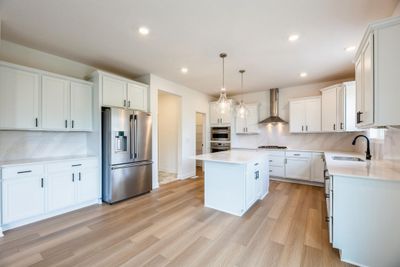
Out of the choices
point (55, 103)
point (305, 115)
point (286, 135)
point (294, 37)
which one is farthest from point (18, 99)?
point (286, 135)

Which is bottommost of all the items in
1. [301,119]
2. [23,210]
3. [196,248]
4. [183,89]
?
[196,248]

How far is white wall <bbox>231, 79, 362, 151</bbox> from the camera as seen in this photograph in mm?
4723

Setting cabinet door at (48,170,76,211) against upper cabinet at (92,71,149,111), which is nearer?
cabinet door at (48,170,76,211)

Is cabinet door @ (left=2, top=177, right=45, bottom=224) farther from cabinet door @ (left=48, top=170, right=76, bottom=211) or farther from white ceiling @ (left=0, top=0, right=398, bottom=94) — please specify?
white ceiling @ (left=0, top=0, right=398, bottom=94)

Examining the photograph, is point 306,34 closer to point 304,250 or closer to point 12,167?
point 304,250

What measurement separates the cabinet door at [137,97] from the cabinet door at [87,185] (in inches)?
60.4

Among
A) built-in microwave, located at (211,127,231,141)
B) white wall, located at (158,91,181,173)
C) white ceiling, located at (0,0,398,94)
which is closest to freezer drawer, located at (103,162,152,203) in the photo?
white wall, located at (158,91,181,173)

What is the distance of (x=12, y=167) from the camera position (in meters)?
2.43

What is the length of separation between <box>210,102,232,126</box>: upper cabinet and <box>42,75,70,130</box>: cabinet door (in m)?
4.19

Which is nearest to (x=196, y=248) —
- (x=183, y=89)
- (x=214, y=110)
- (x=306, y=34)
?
(x=306, y=34)

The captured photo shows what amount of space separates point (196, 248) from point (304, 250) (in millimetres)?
1221

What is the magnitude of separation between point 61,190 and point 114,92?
1.96 meters

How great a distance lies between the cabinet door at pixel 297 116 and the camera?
4.83 metres

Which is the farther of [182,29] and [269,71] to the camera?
[269,71]
